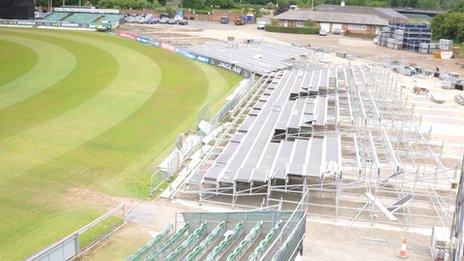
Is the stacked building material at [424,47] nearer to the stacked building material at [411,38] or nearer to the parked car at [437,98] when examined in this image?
the stacked building material at [411,38]

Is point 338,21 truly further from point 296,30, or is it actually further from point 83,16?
point 83,16

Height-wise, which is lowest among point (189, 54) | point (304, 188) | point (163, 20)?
point (304, 188)

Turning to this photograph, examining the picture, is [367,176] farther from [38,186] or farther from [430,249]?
[38,186]

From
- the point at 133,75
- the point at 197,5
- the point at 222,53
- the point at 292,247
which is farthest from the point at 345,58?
the point at 197,5

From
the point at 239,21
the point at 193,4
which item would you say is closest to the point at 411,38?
the point at 239,21

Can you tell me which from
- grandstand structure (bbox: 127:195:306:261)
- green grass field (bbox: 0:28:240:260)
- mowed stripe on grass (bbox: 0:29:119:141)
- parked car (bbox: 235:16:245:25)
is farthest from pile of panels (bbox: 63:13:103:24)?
grandstand structure (bbox: 127:195:306:261)

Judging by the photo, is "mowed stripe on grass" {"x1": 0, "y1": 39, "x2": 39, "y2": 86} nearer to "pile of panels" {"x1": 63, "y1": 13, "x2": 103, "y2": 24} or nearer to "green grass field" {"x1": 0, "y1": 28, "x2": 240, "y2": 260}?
"green grass field" {"x1": 0, "y1": 28, "x2": 240, "y2": 260}
